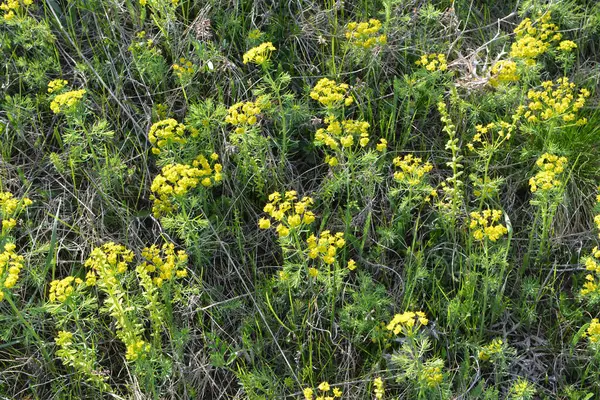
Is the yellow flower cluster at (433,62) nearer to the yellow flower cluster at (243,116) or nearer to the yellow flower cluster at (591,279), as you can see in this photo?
the yellow flower cluster at (243,116)

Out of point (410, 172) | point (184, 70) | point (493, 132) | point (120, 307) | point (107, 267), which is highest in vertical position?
point (184, 70)

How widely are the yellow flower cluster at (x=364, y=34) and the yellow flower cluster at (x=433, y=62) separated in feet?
0.81

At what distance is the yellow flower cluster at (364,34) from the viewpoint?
13.4 ft

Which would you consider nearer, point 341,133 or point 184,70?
point 341,133

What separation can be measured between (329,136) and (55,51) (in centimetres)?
190

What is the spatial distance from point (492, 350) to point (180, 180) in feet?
5.27

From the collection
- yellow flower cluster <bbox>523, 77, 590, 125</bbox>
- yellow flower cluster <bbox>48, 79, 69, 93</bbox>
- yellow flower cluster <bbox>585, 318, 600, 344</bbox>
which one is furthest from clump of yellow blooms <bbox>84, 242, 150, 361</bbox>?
yellow flower cluster <bbox>523, 77, 590, 125</bbox>

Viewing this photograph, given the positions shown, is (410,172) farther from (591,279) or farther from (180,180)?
(180,180)

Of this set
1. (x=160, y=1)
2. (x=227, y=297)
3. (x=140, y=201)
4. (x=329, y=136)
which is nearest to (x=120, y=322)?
(x=227, y=297)

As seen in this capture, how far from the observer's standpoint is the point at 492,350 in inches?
133

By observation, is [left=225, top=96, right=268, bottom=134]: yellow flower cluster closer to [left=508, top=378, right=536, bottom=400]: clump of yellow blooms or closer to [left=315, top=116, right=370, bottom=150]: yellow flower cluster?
[left=315, top=116, right=370, bottom=150]: yellow flower cluster

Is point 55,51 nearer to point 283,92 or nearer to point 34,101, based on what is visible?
point 34,101

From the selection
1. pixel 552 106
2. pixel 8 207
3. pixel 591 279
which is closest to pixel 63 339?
pixel 8 207

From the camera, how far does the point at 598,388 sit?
3.40 meters
